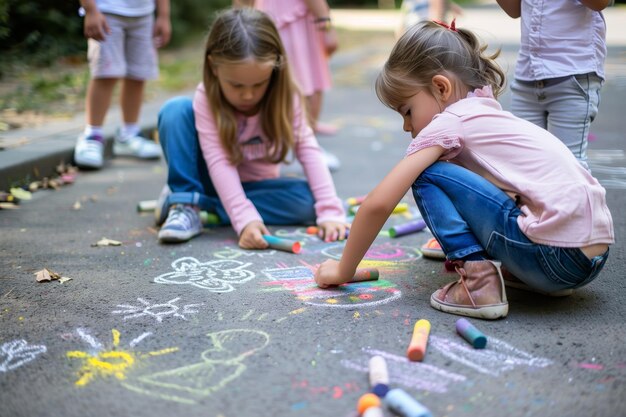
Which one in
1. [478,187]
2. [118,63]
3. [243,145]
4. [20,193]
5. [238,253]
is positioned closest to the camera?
[478,187]

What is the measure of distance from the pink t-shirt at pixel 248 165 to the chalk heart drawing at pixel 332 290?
1.61 feet

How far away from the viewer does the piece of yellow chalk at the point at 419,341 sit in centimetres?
181

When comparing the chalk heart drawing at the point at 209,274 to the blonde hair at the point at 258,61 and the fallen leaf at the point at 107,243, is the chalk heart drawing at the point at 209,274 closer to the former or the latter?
the fallen leaf at the point at 107,243

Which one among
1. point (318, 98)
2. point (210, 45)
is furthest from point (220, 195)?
point (318, 98)

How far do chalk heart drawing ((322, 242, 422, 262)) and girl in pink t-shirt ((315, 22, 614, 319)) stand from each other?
1.58 ft

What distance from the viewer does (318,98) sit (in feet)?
15.8

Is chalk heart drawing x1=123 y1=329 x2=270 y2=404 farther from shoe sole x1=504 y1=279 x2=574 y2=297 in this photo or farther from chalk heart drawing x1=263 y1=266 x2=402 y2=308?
shoe sole x1=504 y1=279 x2=574 y2=297

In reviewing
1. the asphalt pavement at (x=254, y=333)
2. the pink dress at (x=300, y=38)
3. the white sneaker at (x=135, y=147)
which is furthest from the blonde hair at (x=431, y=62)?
the white sneaker at (x=135, y=147)

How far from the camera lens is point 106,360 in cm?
184

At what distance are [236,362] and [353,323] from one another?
396 mm

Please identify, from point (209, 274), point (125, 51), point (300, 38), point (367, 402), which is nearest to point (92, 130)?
point (125, 51)

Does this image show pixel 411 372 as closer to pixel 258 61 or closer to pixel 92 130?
pixel 258 61

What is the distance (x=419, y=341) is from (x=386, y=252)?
0.94m

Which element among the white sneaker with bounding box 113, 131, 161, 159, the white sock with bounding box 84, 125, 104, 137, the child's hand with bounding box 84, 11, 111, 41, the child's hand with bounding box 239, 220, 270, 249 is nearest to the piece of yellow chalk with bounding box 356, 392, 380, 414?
the child's hand with bounding box 239, 220, 270, 249
